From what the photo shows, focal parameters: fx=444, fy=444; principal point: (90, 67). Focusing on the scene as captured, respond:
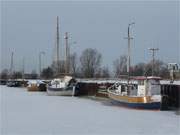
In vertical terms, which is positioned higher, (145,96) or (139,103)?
(145,96)

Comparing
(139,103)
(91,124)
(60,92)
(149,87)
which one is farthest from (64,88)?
(91,124)

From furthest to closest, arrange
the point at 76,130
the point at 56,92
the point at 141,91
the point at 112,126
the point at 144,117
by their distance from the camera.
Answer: the point at 56,92
the point at 141,91
the point at 144,117
the point at 112,126
the point at 76,130

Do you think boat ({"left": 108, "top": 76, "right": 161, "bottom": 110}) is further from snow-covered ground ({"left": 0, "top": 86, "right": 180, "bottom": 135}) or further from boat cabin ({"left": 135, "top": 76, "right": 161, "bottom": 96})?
snow-covered ground ({"left": 0, "top": 86, "right": 180, "bottom": 135})

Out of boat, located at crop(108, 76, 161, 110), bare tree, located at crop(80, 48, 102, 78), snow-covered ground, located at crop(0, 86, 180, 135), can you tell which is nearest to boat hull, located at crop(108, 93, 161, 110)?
boat, located at crop(108, 76, 161, 110)

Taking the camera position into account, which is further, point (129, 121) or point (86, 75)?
point (86, 75)

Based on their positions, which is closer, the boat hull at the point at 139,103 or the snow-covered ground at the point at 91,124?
the snow-covered ground at the point at 91,124

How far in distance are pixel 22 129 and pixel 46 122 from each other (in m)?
2.91

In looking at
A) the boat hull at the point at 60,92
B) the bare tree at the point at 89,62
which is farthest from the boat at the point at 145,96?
the bare tree at the point at 89,62

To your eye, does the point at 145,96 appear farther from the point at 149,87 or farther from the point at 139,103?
the point at 149,87

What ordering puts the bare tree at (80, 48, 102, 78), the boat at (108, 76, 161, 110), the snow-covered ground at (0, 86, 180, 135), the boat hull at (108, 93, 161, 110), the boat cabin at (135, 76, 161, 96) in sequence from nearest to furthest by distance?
the snow-covered ground at (0, 86, 180, 135) → the boat hull at (108, 93, 161, 110) → the boat at (108, 76, 161, 110) → the boat cabin at (135, 76, 161, 96) → the bare tree at (80, 48, 102, 78)

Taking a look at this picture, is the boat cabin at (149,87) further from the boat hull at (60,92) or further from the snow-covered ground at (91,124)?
the boat hull at (60,92)

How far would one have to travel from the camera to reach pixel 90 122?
74.1 feet

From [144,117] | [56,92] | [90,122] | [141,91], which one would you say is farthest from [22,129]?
[56,92]

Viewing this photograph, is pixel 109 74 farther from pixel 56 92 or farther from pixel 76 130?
pixel 76 130
